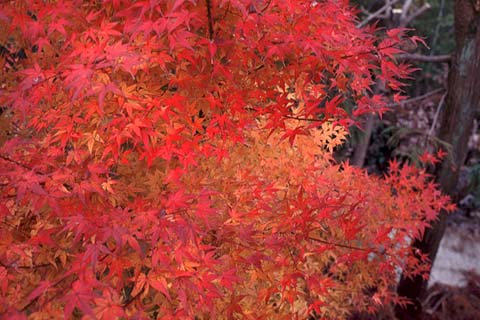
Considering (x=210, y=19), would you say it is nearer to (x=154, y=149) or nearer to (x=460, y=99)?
(x=154, y=149)

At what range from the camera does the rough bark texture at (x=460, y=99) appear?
5348mm

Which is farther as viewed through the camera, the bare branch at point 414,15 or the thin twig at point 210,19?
the bare branch at point 414,15

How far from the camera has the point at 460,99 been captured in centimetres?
554

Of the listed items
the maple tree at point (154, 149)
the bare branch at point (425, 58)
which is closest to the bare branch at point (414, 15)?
the bare branch at point (425, 58)

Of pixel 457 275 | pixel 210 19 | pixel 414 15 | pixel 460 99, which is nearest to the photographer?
pixel 210 19

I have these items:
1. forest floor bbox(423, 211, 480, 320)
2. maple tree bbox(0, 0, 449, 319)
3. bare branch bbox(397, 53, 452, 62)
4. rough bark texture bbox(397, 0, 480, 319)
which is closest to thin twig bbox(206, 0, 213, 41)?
maple tree bbox(0, 0, 449, 319)

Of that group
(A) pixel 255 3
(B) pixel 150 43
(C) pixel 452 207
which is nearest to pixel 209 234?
(B) pixel 150 43

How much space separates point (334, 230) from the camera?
4.26 m

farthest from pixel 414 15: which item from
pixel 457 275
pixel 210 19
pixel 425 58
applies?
pixel 210 19

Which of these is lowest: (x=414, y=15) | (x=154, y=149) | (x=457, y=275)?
(x=457, y=275)

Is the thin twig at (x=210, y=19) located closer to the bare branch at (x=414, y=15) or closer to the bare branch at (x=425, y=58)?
the bare branch at (x=425, y=58)

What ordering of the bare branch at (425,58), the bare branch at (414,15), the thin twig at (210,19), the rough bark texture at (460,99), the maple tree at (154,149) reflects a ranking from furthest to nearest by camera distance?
the bare branch at (414,15) < the bare branch at (425,58) < the rough bark texture at (460,99) < the thin twig at (210,19) < the maple tree at (154,149)

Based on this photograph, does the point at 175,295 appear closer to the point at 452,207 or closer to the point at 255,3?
the point at 255,3

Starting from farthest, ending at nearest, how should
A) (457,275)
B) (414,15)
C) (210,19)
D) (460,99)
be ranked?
(457,275), (414,15), (460,99), (210,19)
